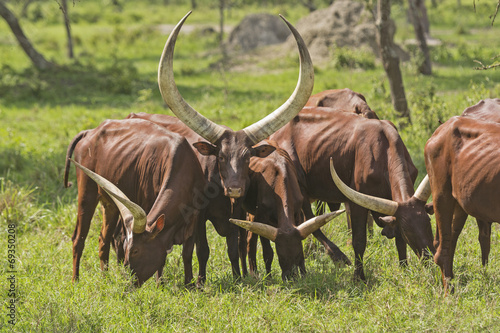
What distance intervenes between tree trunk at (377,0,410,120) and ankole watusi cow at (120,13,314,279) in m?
4.76

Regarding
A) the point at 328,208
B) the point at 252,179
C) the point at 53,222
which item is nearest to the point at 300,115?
the point at 252,179

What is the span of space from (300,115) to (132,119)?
1.96 meters

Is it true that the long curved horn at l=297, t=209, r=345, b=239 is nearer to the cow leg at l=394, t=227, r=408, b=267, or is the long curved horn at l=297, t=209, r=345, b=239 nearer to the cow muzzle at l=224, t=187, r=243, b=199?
the cow muzzle at l=224, t=187, r=243, b=199

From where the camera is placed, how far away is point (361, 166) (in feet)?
21.7

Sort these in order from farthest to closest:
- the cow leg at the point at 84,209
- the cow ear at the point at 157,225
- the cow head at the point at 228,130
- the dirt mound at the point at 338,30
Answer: the dirt mound at the point at 338,30
the cow leg at the point at 84,209
the cow head at the point at 228,130
the cow ear at the point at 157,225

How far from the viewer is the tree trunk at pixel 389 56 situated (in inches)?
424

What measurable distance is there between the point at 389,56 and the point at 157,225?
6.79 meters

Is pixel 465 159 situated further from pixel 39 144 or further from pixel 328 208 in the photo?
pixel 39 144

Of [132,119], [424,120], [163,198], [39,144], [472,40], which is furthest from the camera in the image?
[472,40]

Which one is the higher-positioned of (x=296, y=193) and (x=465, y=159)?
(x=465, y=159)

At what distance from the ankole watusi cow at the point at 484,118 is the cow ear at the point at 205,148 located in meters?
2.36

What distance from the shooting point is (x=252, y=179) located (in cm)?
678

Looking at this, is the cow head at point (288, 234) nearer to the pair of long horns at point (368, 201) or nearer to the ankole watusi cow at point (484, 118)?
the pair of long horns at point (368, 201)

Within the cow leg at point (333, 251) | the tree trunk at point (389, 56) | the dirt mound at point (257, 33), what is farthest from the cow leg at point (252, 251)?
the dirt mound at point (257, 33)
